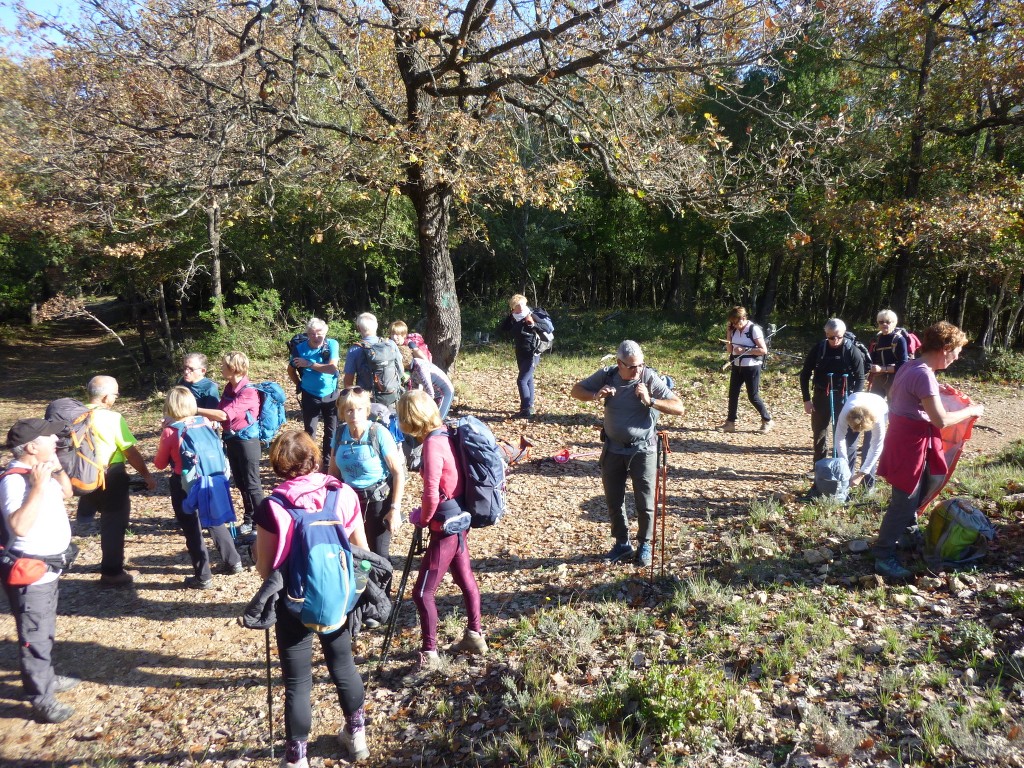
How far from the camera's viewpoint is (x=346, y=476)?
4344mm

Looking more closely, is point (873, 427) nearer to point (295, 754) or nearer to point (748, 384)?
point (748, 384)

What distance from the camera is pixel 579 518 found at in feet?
22.2

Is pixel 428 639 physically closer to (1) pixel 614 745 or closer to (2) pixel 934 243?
(1) pixel 614 745

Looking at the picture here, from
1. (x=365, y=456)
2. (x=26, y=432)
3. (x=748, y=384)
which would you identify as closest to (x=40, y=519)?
(x=26, y=432)

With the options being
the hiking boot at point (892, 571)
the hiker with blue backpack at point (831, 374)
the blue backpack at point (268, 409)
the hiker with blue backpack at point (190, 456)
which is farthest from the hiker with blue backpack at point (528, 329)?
the hiking boot at point (892, 571)

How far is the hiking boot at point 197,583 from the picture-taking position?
18.2 ft

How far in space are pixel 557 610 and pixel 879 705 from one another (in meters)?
2.19

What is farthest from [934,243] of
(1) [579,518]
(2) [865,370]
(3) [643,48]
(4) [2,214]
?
(4) [2,214]

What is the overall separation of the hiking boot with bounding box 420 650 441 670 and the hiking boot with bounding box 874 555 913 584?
11.0 feet

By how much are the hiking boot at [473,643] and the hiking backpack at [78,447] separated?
316cm

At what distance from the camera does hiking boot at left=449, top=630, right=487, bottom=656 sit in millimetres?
4352

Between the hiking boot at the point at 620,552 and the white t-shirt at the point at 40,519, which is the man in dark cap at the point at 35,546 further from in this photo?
the hiking boot at the point at 620,552

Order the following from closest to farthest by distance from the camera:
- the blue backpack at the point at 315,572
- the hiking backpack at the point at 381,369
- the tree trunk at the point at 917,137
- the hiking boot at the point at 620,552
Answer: the blue backpack at the point at 315,572 < the hiking boot at the point at 620,552 < the hiking backpack at the point at 381,369 < the tree trunk at the point at 917,137

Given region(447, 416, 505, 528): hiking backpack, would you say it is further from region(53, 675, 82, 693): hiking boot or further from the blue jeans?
the blue jeans
